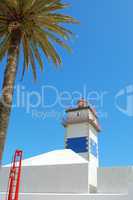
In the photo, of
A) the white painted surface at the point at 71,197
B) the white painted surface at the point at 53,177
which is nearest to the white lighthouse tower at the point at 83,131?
the white painted surface at the point at 53,177

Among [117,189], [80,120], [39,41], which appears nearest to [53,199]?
[117,189]

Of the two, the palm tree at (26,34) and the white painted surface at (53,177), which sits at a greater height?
the palm tree at (26,34)

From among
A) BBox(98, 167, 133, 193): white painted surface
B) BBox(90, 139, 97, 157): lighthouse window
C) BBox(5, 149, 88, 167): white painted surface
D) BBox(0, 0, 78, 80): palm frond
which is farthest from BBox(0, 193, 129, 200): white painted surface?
BBox(90, 139, 97, 157): lighthouse window

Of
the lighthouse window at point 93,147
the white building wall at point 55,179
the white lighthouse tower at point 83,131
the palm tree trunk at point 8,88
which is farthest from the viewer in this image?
the lighthouse window at point 93,147

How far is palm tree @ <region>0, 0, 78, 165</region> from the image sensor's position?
10750mm

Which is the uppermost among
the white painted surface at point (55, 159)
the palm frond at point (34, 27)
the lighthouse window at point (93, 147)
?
the palm frond at point (34, 27)

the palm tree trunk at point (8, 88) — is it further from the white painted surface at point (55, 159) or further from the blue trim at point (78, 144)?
the blue trim at point (78, 144)

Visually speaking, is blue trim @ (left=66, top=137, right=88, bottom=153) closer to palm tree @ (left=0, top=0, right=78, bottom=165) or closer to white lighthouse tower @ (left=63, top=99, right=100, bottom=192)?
white lighthouse tower @ (left=63, top=99, right=100, bottom=192)

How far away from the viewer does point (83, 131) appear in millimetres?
33312

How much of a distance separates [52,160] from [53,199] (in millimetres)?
4160

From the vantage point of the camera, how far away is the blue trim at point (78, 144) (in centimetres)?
3133

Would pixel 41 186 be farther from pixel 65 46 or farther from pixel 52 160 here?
pixel 65 46

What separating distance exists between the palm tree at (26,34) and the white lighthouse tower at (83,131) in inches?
743

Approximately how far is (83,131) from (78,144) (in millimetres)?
1855
